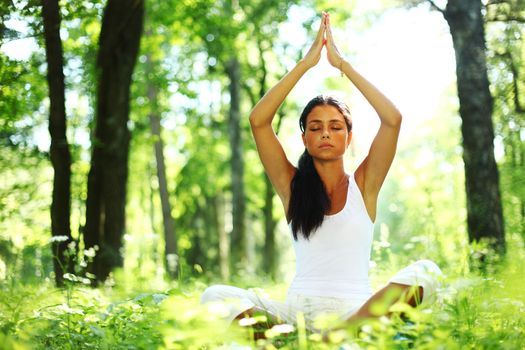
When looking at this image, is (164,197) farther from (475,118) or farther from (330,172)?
(330,172)

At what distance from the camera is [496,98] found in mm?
7367

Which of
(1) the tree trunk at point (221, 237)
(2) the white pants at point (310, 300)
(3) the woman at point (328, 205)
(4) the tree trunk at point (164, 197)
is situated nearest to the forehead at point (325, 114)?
(3) the woman at point (328, 205)

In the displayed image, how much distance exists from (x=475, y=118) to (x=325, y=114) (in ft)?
10.6

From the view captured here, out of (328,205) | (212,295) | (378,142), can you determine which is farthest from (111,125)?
(212,295)

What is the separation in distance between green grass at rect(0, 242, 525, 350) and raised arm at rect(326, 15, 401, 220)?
80cm

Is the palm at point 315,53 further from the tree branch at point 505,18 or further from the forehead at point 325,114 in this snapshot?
the tree branch at point 505,18

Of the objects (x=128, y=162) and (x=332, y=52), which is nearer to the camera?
(x=332, y=52)

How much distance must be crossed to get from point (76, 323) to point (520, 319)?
2604 millimetres

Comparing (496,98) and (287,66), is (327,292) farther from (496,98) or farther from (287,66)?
(287,66)

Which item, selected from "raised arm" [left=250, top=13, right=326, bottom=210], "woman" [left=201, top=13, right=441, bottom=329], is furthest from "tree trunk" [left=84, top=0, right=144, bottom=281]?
"woman" [left=201, top=13, right=441, bottom=329]

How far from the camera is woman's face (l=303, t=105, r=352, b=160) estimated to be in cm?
452

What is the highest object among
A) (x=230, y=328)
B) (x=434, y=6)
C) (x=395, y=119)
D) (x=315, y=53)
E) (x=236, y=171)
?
(x=434, y=6)

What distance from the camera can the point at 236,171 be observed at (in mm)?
19312

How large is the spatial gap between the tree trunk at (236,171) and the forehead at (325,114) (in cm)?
1444
